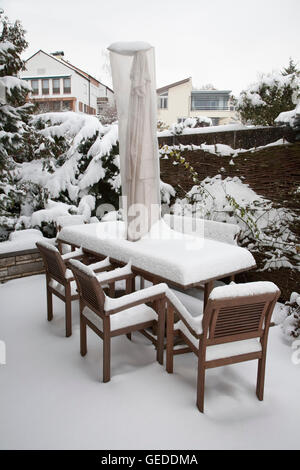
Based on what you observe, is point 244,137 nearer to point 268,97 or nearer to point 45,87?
point 268,97

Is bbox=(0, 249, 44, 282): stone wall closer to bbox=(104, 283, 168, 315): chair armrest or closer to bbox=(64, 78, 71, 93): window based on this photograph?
bbox=(104, 283, 168, 315): chair armrest

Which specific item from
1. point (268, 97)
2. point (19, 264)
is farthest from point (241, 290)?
point (268, 97)

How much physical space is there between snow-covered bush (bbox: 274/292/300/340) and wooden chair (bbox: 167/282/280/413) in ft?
3.50

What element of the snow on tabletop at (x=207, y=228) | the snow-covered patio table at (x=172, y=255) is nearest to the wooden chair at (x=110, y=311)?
the snow-covered patio table at (x=172, y=255)

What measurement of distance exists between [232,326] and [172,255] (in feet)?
3.31

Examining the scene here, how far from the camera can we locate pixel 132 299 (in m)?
2.45

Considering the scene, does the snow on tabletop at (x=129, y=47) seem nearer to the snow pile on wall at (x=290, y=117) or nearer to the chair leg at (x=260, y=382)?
the snow pile on wall at (x=290, y=117)

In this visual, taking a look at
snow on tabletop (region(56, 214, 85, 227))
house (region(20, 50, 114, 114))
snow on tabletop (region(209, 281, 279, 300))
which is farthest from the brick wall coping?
house (region(20, 50, 114, 114))

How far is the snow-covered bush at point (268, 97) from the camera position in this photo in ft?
16.3

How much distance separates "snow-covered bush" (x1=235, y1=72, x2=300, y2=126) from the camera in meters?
4.98

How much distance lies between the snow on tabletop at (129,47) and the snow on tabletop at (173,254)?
1.74 meters
